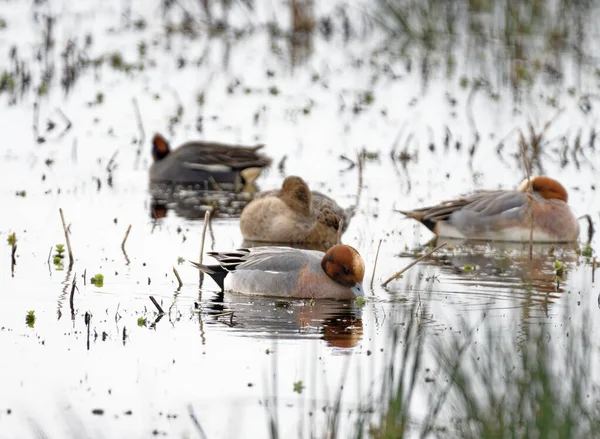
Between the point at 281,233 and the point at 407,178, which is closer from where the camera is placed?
the point at 281,233

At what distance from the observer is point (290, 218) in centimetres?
1144

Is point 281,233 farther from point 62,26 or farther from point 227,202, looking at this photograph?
point 62,26

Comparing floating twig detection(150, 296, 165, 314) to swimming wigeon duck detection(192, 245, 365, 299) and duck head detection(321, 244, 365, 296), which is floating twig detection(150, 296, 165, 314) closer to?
swimming wigeon duck detection(192, 245, 365, 299)

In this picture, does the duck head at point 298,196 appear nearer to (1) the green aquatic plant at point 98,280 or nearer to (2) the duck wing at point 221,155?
(1) the green aquatic plant at point 98,280

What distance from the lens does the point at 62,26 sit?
76.1 feet

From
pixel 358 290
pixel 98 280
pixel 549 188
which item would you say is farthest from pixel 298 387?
pixel 549 188

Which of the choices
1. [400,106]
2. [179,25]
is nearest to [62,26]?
[179,25]

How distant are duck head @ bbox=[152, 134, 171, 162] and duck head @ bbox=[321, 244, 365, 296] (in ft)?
20.3

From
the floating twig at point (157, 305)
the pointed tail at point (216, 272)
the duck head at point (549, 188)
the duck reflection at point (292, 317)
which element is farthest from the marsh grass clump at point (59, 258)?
the duck head at point (549, 188)

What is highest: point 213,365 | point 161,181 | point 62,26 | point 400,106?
point 62,26

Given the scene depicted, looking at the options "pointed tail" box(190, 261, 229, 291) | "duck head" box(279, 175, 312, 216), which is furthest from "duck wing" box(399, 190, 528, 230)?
"pointed tail" box(190, 261, 229, 291)

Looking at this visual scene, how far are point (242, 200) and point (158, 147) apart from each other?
1.56 metres

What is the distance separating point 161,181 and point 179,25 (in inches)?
399

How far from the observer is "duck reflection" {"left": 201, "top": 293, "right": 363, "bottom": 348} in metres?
7.84
